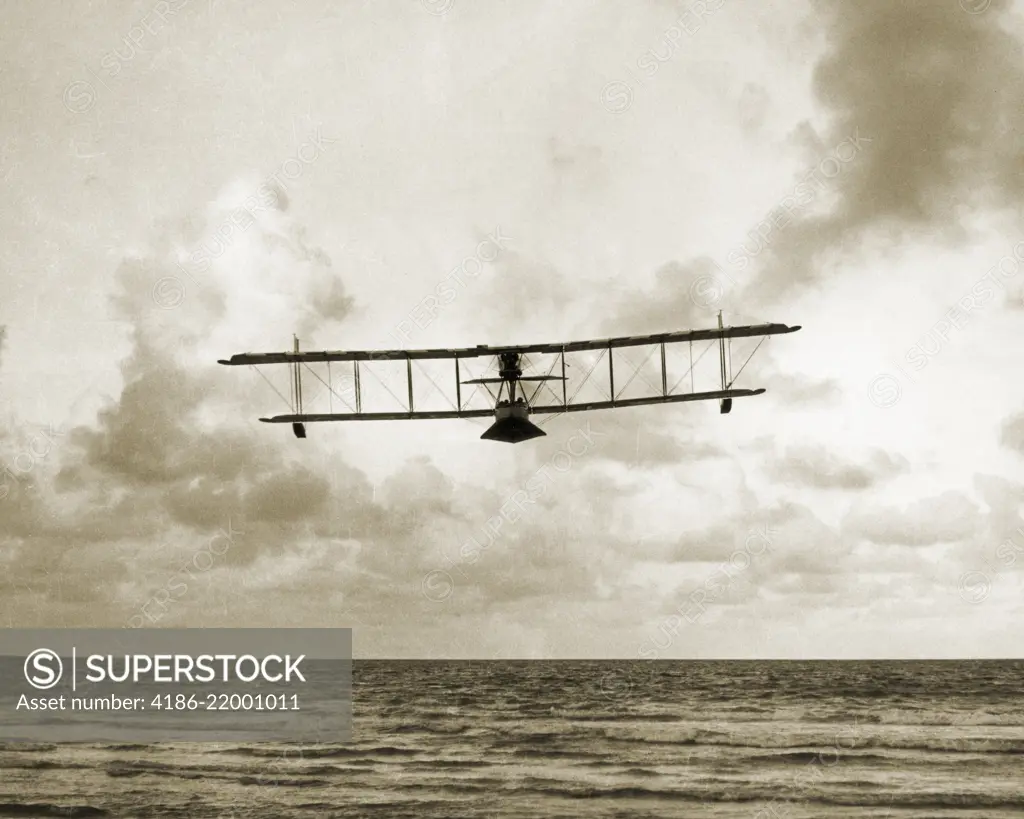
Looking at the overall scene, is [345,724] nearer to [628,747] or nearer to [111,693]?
[628,747]

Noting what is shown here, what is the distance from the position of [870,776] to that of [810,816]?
5.56 meters

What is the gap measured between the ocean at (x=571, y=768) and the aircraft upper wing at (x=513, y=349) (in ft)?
31.7

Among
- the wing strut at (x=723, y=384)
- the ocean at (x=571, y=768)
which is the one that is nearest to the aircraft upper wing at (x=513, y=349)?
the wing strut at (x=723, y=384)

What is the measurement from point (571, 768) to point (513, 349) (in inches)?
430

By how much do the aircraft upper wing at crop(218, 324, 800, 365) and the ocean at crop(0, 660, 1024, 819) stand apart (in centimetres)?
965

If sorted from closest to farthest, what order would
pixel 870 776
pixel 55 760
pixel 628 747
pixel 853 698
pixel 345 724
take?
pixel 870 776 < pixel 55 760 < pixel 628 747 < pixel 345 724 < pixel 853 698

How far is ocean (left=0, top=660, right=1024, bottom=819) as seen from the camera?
22.7 metres

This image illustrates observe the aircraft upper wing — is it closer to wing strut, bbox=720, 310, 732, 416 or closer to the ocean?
wing strut, bbox=720, 310, 732, 416

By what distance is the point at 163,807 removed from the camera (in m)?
22.5

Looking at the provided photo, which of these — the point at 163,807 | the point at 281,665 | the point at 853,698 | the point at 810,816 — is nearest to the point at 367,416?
the point at 163,807

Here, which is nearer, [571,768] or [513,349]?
[513,349]

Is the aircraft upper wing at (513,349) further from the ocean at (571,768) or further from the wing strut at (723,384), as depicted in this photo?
the ocean at (571,768)

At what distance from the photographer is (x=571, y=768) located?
27656 mm

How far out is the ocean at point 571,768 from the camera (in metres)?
22.7
